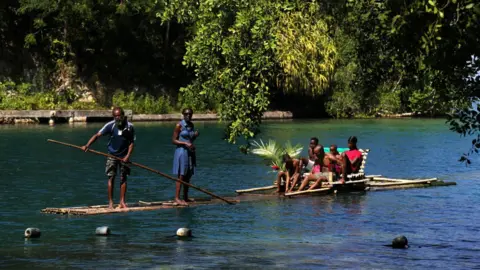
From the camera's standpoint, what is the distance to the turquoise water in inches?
637

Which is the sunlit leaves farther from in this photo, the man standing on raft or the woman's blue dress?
the man standing on raft

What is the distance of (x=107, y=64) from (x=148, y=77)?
333cm

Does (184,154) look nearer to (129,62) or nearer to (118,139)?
(118,139)

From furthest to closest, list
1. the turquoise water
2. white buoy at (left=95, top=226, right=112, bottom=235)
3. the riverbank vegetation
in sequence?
1. the riverbank vegetation
2. white buoy at (left=95, top=226, right=112, bottom=235)
3. the turquoise water

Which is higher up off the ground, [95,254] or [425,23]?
[425,23]

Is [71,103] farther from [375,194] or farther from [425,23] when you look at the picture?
[425,23]

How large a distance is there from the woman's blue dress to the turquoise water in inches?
36.5

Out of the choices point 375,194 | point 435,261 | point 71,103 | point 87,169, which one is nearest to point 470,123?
point 435,261

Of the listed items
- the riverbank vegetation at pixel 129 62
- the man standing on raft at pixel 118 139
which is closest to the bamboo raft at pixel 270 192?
the man standing on raft at pixel 118 139

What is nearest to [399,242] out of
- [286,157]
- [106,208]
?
[106,208]

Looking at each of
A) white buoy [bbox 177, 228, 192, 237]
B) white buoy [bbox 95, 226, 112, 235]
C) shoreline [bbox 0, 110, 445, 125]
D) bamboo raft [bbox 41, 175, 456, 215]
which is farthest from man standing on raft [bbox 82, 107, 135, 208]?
shoreline [bbox 0, 110, 445, 125]

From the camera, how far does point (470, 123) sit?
45.3 ft

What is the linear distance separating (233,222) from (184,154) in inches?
77.8

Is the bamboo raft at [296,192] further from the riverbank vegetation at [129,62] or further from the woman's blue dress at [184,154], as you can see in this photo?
the riverbank vegetation at [129,62]
